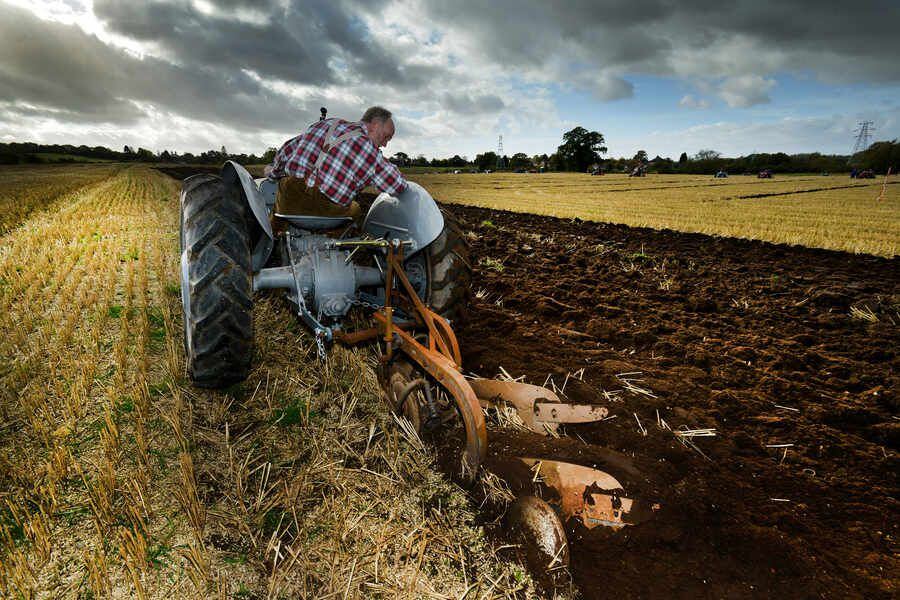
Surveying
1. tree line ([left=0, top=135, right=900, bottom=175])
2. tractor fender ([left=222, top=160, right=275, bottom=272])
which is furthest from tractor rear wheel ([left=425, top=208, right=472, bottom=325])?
tree line ([left=0, top=135, right=900, bottom=175])

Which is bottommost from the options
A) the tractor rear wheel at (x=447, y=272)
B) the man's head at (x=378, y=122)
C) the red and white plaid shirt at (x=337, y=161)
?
the tractor rear wheel at (x=447, y=272)

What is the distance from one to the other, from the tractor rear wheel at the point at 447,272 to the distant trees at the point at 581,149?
76648mm

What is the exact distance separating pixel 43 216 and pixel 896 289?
51.1 feet

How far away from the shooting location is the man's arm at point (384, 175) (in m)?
2.76

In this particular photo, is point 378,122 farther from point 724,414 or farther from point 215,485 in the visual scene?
point 724,414

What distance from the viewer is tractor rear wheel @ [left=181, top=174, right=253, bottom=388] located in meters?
2.22

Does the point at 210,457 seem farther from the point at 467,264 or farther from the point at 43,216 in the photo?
the point at 43,216

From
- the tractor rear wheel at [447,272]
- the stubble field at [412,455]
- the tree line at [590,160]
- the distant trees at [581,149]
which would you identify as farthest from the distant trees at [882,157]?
the tractor rear wheel at [447,272]

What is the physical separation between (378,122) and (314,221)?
0.76m

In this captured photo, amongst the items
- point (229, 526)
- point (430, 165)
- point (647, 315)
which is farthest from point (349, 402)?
point (430, 165)

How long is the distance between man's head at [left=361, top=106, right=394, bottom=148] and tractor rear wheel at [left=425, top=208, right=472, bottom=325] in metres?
→ 0.69

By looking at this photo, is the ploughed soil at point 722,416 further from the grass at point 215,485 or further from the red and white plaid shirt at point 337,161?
the red and white plaid shirt at point 337,161

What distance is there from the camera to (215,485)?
2064 millimetres

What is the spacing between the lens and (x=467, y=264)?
3.13 metres
